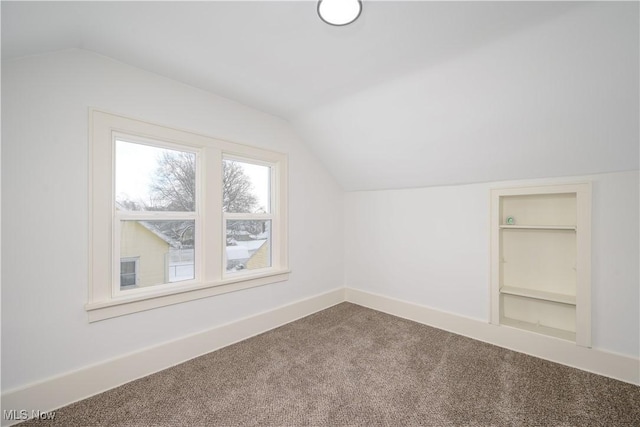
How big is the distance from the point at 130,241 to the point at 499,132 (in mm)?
3153

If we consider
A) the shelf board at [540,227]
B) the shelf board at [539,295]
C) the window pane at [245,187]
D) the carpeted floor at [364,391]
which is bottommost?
the carpeted floor at [364,391]

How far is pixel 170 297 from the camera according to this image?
7.44 feet

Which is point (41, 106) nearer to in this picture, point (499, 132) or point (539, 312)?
point (499, 132)

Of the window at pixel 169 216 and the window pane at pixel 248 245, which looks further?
the window pane at pixel 248 245

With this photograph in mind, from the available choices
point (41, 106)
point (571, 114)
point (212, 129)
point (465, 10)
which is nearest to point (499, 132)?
point (571, 114)

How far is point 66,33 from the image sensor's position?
5.31 ft

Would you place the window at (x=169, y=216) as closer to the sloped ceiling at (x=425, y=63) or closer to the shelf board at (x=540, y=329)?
the sloped ceiling at (x=425, y=63)

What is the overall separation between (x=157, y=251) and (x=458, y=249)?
2972mm

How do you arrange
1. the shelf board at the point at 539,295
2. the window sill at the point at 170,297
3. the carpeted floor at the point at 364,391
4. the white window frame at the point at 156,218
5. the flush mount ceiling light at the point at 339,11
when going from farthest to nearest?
1. the shelf board at the point at 539,295
2. the white window frame at the point at 156,218
3. the window sill at the point at 170,297
4. the carpeted floor at the point at 364,391
5. the flush mount ceiling light at the point at 339,11

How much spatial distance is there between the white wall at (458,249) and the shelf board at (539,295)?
17 cm

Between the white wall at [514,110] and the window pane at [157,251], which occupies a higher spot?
the white wall at [514,110]

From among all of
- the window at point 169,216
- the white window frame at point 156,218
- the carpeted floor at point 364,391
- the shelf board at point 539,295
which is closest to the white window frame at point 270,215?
the window at point 169,216

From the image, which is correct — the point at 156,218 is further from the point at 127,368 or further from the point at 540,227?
the point at 540,227

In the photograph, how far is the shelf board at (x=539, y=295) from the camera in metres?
2.36
